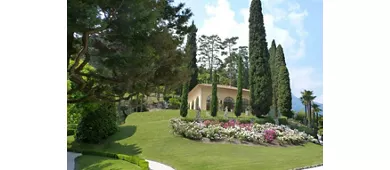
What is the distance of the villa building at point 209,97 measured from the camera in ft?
22.3

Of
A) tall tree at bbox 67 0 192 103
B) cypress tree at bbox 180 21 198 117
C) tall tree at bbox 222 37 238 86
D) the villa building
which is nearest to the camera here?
tall tree at bbox 67 0 192 103

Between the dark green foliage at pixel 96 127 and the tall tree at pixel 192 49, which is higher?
the tall tree at pixel 192 49

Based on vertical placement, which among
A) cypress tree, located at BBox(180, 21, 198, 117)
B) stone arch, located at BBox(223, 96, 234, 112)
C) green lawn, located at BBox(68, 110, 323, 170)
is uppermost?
cypress tree, located at BBox(180, 21, 198, 117)

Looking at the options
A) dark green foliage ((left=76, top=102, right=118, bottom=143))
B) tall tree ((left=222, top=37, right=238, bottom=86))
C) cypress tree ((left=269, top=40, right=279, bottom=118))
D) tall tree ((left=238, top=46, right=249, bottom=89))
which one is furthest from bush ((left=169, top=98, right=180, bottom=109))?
cypress tree ((left=269, top=40, right=279, bottom=118))

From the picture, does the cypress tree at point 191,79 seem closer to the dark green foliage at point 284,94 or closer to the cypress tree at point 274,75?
the cypress tree at point 274,75

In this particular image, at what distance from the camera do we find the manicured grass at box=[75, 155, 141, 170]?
4177mm

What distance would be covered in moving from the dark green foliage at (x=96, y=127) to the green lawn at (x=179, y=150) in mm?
120

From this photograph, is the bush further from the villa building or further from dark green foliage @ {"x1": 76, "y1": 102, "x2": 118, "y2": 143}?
dark green foliage @ {"x1": 76, "y1": 102, "x2": 118, "y2": 143}

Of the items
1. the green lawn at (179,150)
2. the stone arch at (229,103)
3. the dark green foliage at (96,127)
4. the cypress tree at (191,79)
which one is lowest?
the green lawn at (179,150)

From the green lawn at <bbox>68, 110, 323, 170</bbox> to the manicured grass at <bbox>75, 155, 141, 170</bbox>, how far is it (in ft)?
0.83

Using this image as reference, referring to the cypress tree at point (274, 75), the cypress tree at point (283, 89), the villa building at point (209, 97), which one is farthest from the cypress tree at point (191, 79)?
the cypress tree at point (283, 89)

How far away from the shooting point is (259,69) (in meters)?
8.80
